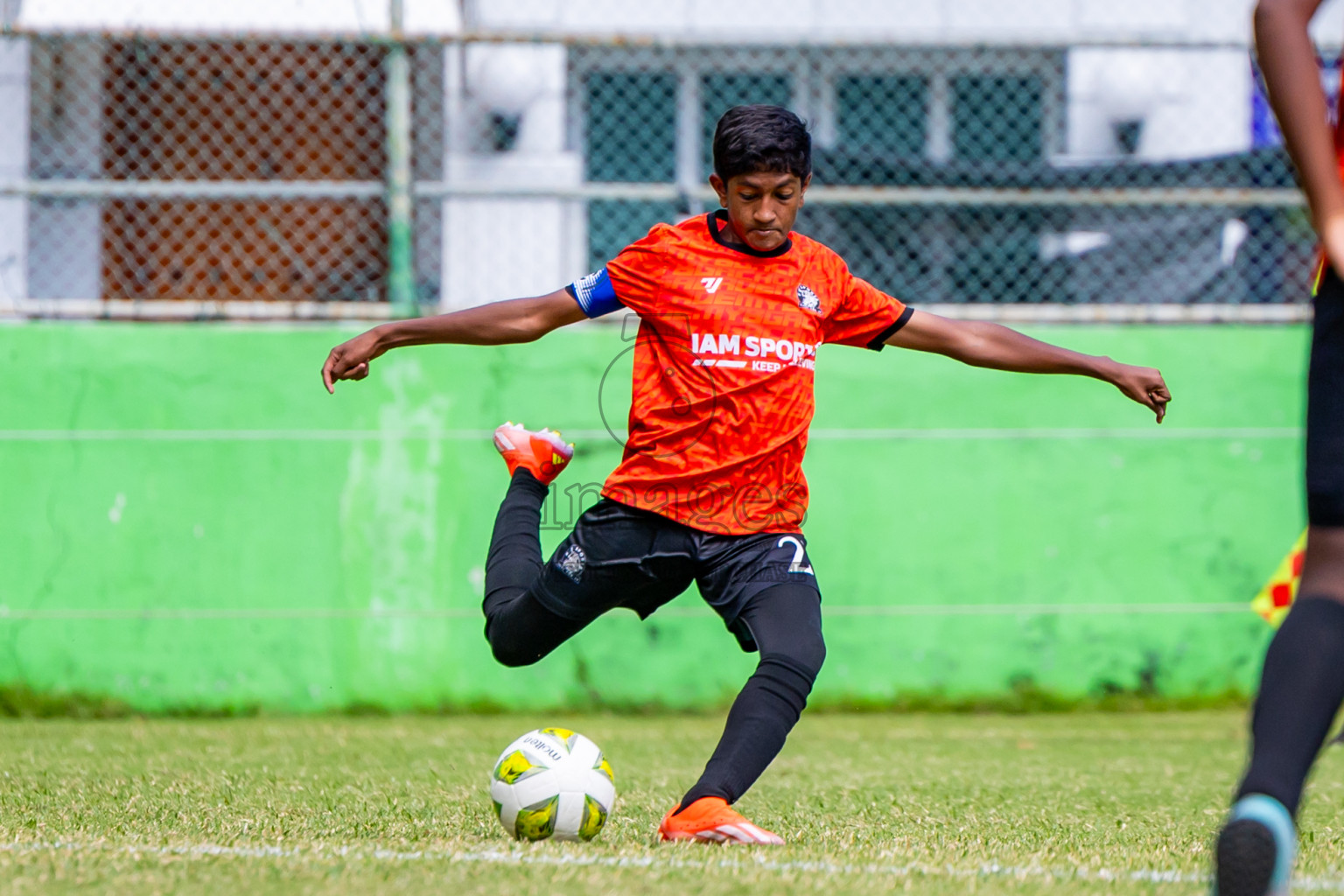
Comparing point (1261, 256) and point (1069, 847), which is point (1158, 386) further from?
point (1261, 256)

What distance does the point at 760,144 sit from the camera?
3.54 metres

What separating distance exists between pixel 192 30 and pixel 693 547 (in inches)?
187

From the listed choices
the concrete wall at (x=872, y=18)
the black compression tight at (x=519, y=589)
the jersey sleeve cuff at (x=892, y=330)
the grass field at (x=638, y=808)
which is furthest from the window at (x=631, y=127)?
the jersey sleeve cuff at (x=892, y=330)

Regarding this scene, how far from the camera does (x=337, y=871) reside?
2805 millimetres

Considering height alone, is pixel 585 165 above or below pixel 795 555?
above

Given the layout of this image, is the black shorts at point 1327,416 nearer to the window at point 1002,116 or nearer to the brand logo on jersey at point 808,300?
the brand logo on jersey at point 808,300

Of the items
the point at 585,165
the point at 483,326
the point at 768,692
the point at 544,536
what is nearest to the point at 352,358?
the point at 483,326

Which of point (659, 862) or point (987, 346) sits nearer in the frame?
point (659, 862)

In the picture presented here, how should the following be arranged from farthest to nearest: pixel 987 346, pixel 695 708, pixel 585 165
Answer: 1. pixel 585 165
2. pixel 695 708
3. pixel 987 346

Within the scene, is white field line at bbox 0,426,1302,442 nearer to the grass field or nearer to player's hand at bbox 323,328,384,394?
the grass field

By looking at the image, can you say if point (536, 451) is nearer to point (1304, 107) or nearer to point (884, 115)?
point (1304, 107)

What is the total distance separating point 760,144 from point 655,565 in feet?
3.37

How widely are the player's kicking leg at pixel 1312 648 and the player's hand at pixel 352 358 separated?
2.25 metres

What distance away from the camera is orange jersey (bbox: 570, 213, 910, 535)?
12.0 feet
